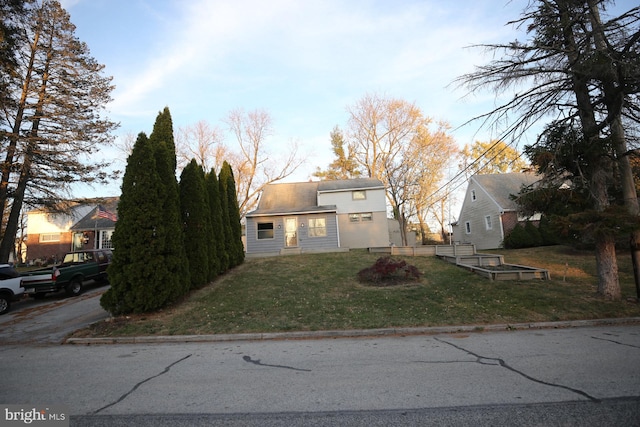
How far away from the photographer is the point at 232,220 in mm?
15977

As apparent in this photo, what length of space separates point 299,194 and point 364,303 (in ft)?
54.4

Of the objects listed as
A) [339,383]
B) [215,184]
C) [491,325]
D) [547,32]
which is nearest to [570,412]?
[339,383]

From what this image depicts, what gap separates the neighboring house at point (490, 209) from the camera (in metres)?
22.5

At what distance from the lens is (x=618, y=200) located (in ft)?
33.5

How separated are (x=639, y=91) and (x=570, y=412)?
8.59m

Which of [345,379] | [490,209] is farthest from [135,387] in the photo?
[490,209]

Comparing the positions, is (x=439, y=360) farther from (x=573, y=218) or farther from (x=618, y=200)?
(x=618, y=200)

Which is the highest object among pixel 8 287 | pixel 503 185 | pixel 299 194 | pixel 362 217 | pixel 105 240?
pixel 299 194

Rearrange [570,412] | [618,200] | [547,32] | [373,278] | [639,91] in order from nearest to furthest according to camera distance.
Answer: [570,412]
[639,91]
[547,32]
[618,200]
[373,278]

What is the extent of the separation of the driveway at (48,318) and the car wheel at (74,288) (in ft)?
0.76

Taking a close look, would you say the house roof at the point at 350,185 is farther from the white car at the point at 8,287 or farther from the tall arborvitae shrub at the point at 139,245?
the white car at the point at 8,287

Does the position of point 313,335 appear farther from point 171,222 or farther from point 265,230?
point 265,230

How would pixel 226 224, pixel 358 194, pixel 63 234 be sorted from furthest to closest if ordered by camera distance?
pixel 63 234 < pixel 358 194 < pixel 226 224

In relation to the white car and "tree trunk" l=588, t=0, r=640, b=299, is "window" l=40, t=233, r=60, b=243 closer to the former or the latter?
the white car
